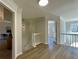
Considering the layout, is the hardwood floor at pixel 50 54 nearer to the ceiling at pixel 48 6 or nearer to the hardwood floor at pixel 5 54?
the hardwood floor at pixel 5 54

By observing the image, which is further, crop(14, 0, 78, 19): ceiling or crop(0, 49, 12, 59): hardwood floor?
crop(14, 0, 78, 19): ceiling

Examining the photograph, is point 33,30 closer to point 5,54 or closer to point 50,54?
point 50,54

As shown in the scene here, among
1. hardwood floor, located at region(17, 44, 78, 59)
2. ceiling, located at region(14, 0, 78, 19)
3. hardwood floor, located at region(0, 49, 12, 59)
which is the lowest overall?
hardwood floor, located at region(17, 44, 78, 59)

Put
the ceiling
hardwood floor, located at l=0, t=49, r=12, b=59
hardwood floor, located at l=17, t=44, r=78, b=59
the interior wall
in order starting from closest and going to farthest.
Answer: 1. hardwood floor, located at l=0, t=49, r=12, b=59
2. hardwood floor, located at l=17, t=44, r=78, b=59
3. the ceiling
4. the interior wall

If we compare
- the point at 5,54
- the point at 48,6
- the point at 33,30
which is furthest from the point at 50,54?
the point at 33,30

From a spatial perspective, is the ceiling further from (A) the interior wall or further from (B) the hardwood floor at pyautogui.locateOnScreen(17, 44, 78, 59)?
(B) the hardwood floor at pyautogui.locateOnScreen(17, 44, 78, 59)

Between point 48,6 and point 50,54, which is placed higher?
point 48,6

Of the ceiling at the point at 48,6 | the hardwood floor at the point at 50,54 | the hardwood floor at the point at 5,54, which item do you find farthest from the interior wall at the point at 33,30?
the hardwood floor at the point at 5,54

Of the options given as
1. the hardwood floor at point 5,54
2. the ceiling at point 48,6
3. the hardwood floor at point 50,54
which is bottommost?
the hardwood floor at point 50,54

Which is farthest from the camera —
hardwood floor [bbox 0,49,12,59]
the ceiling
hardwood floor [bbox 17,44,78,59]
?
the ceiling

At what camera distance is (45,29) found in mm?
8219

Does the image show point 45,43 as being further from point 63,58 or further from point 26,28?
point 63,58

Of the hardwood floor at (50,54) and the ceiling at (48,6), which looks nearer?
the hardwood floor at (50,54)

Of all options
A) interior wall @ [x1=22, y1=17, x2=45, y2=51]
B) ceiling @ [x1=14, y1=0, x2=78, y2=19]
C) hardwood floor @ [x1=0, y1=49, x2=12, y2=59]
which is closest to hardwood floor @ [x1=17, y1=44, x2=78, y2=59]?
hardwood floor @ [x1=0, y1=49, x2=12, y2=59]
